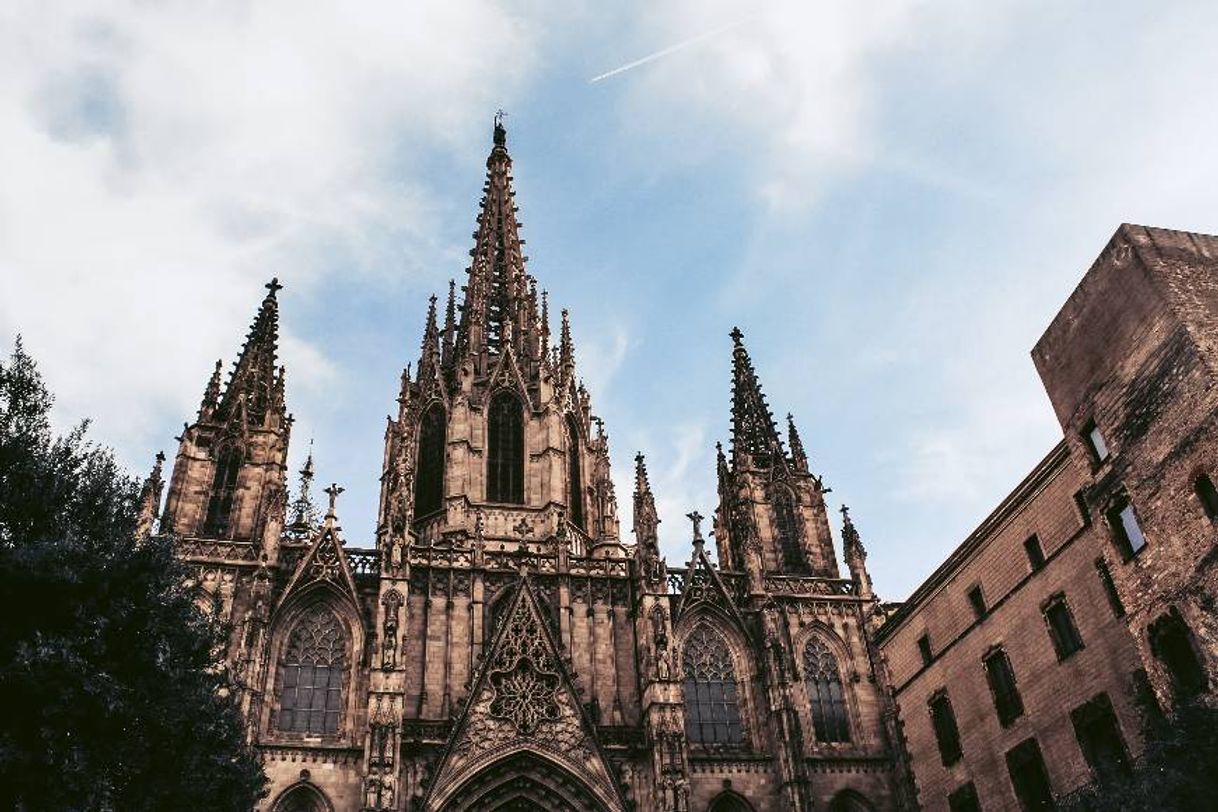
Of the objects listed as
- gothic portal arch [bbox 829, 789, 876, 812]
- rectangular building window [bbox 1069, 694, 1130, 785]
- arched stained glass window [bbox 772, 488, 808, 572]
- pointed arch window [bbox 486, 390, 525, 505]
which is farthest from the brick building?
pointed arch window [bbox 486, 390, 525, 505]

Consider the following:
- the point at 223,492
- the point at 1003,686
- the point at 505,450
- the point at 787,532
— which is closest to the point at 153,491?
the point at 223,492

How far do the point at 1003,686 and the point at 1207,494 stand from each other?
28.7 feet

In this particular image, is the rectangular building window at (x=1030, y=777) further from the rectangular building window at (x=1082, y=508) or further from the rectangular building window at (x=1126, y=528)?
the rectangular building window at (x=1126, y=528)

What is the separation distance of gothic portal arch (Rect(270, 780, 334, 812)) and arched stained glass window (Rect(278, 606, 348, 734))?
1.61 meters

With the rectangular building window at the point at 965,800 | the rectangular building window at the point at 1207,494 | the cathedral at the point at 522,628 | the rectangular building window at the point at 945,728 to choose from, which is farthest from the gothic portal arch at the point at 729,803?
the rectangular building window at the point at 1207,494

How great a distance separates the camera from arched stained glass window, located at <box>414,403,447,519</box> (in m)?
35.0

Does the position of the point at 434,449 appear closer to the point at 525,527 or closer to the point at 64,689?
the point at 525,527

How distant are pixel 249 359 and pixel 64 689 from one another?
2448cm

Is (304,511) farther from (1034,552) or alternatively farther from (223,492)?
(1034,552)

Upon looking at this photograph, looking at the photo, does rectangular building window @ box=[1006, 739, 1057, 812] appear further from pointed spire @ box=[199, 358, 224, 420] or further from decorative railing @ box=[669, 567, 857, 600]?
pointed spire @ box=[199, 358, 224, 420]

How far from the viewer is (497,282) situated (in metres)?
44.1

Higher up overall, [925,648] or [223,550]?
[223,550]

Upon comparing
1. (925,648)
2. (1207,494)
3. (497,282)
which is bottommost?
(1207,494)

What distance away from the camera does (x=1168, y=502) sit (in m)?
18.4
